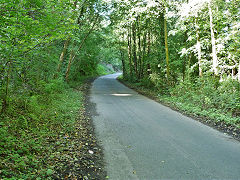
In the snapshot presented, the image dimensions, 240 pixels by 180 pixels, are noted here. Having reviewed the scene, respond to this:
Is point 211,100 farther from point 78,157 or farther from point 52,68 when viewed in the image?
point 52,68

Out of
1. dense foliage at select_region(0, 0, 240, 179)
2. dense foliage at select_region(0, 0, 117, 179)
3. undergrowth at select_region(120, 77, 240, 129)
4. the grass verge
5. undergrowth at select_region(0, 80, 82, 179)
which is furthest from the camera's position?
undergrowth at select_region(120, 77, 240, 129)

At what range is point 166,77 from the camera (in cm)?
1473

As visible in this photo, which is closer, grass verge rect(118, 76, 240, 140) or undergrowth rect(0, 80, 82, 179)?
undergrowth rect(0, 80, 82, 179)

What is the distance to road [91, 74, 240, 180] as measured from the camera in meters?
3.98

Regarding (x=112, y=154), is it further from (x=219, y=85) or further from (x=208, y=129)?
(x=219, y=85)

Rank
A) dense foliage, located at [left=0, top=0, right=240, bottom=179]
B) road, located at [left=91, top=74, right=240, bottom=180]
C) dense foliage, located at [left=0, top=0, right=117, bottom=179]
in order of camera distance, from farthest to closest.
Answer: dense foliage, located at [left=0, top=0, right=240, bottom=179] < road, located at [left=91, top=74, right=240, bottom=180] < dense foliage, located at [left=0, top=0, right=117, bottom=179]

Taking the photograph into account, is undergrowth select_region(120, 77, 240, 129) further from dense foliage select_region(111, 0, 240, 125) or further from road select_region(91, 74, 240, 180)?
road select_region(91, 74, 240, 180)

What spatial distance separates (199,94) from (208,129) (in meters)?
4.55

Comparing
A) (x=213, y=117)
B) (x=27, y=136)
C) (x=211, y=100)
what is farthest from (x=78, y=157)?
(x=211, y=100)

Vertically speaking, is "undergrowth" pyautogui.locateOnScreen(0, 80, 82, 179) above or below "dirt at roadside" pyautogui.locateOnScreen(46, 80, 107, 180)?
above

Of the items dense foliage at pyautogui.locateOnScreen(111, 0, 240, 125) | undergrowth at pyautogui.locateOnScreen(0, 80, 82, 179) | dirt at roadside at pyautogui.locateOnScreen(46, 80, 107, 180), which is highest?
dense foliage at pyautogui.locateOnScreen(111, 0, 240, 125)

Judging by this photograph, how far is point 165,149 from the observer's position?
5.09m

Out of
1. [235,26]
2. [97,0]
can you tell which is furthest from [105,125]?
[97,0]

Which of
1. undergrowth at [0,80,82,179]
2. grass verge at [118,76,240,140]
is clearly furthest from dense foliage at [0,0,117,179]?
grass verge at [118,76,240,140]
